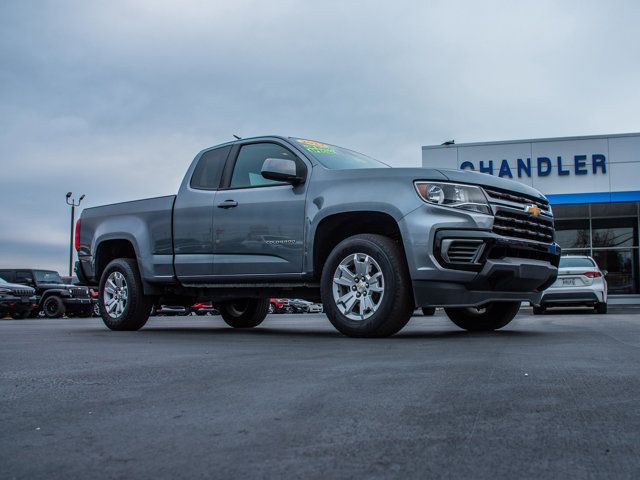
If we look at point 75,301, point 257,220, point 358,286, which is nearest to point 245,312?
point 257,220

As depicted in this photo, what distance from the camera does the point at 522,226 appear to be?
6715mm

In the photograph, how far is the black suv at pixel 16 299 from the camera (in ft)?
72.6

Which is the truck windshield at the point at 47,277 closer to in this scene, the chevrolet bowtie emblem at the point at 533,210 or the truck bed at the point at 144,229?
the truck bed at the point at 144,229

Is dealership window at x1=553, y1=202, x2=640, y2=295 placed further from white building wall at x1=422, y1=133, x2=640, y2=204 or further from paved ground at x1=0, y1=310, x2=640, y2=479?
paved ground at x1=0, y1=310, x2=640, y2=479

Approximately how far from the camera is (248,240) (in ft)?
24.4

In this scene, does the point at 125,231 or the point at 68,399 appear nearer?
the point at 68,399

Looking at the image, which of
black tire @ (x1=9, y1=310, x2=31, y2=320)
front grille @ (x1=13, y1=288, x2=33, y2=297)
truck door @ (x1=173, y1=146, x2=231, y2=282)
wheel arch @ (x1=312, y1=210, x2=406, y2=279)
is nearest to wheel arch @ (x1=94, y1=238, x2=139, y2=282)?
truck door @ (x1=173, y1=146, x2=231, y2=282)

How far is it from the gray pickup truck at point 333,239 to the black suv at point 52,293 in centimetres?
1632

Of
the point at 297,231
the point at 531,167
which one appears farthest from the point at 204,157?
the point at 531,167

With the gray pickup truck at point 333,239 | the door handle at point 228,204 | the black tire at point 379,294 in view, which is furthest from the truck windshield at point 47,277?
the black tire at point 379,294

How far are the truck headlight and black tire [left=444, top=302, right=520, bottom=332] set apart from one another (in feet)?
6.27

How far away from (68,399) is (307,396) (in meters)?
1.12

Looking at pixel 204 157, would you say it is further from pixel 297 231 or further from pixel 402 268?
pixel 402 268

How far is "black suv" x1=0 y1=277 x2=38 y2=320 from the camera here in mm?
22125
